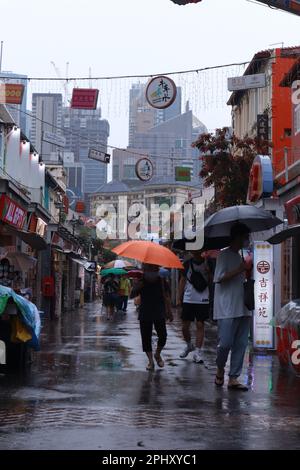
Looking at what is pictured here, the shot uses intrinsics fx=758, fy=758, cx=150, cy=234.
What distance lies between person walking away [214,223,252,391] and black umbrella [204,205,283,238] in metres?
0.25

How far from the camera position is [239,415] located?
7273 mm

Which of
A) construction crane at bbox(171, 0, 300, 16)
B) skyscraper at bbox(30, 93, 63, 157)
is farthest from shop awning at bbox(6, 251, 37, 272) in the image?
skyscraper at bbox(30, 93, 63, 157)

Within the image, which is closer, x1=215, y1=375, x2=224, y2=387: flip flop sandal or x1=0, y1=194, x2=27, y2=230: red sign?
x1=215, y1=375, x2=224, y2=387: flip flop sandal

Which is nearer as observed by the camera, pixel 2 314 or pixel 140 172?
pixel 2 314

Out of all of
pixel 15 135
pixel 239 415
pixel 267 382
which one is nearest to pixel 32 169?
pixel 15 135

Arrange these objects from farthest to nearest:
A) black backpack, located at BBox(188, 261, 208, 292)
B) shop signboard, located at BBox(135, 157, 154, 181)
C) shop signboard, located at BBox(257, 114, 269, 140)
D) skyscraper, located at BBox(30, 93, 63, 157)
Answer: skyscraper, located at BBox(30, 93, 63, 157), shop signboard, located at BBox(257, 114, 269, 140), shop signboard, located at BBox(135, 157, 154, 181), black backpack, located at BBox(188, 261, 208, 292)

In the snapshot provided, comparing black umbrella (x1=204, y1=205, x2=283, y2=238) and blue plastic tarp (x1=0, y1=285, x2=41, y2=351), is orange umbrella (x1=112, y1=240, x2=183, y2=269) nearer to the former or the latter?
black umbrella (x1=204, y1=205, x2=283, y2=238)

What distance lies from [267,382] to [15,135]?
18.0 m

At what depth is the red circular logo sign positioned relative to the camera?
14141 mm

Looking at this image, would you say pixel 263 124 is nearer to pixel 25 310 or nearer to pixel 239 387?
pixel 25 310

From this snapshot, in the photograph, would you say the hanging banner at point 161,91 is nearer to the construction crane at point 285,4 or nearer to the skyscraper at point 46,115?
the construction crane at point 285,4

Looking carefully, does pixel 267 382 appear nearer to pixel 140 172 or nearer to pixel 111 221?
pixel 140 172

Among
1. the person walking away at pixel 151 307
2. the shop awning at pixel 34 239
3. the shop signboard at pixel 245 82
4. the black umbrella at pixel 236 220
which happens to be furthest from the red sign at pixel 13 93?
the black umbrella at pixel 236 220

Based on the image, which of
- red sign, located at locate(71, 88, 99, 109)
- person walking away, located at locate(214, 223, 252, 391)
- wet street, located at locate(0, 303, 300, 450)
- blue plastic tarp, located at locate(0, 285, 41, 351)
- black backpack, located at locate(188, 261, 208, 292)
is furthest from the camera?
red sign, located at locate(71, 88, 99, 109)
